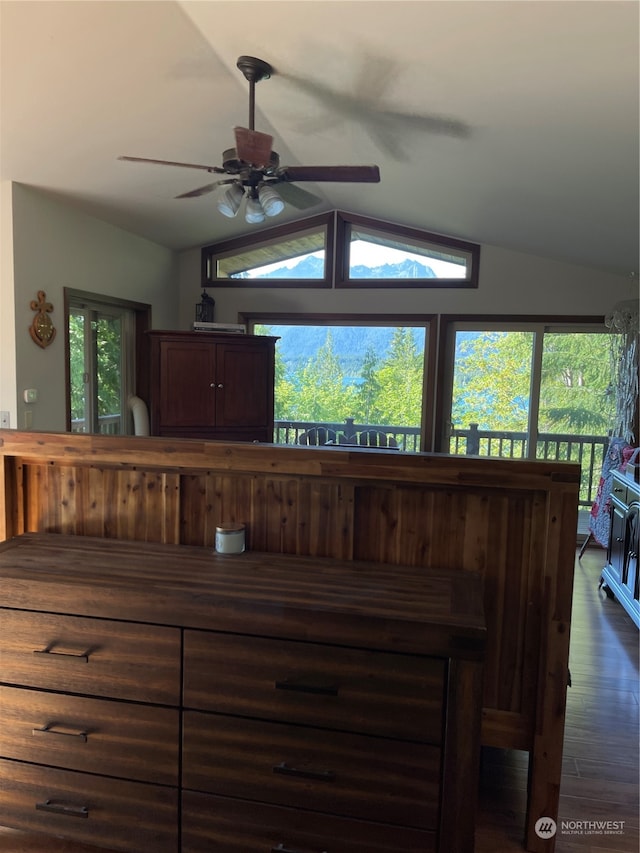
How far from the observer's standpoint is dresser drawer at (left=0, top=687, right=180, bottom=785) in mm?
1676

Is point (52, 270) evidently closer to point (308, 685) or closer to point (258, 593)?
point (258, 593)

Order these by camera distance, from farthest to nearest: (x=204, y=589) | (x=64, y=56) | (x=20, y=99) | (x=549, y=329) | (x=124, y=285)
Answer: (x=549, y=329) < (x=124, y=285) < (x=20, y=99) < (x=64, y=56) < (x=204, y=589)

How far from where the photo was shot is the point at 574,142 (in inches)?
101

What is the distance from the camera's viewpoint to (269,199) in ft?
9.04

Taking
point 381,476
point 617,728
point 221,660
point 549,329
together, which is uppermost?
point 549,329

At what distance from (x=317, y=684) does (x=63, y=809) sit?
3.02 ft

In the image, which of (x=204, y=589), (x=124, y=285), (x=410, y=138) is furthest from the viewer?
(x=124, y=285)

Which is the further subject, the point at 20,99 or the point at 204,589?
the point at 20,99

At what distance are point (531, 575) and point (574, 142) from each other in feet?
6.47

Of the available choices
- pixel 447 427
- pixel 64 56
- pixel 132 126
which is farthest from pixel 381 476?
pixel 447 427

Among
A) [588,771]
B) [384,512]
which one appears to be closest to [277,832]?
[384,512]

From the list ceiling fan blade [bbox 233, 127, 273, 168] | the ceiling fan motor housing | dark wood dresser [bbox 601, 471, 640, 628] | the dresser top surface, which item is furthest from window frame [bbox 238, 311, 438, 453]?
the dresser top surface

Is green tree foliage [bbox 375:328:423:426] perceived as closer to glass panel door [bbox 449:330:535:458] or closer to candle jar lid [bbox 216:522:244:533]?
glass panel door [bbox 449:330:535:458]

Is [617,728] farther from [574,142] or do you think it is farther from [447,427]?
[447,427]
